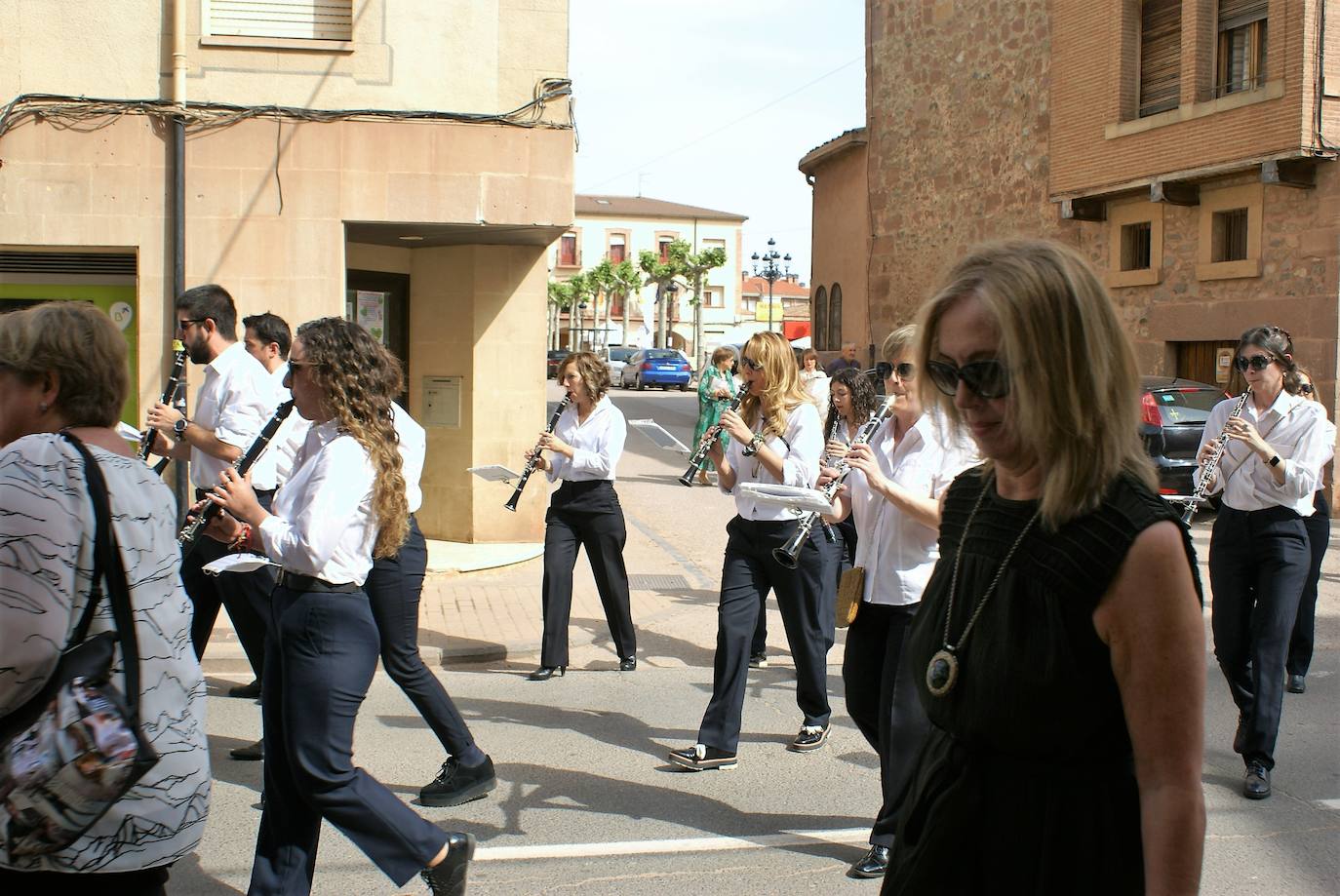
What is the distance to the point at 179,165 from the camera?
10.2 meters

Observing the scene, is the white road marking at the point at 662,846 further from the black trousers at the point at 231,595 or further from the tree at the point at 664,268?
the tree at the point at 664,268

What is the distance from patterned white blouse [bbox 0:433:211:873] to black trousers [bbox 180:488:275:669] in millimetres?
3161

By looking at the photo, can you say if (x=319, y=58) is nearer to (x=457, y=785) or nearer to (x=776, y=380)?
(x=776, y=380)

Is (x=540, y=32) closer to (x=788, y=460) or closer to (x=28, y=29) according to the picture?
(x=28, y=29)

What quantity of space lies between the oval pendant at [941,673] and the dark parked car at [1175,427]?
41.6 ft

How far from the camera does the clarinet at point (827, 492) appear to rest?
5168 mm

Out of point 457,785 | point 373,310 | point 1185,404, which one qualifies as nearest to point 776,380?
point 457,785

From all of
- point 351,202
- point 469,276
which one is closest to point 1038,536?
point 351,202

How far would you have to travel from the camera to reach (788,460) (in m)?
6.09

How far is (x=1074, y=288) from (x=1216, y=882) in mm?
3436

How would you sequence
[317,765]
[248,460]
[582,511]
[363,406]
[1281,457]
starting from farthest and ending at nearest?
[582,511] → [1281,457] → [248,460] → [363,406] → [317,765]

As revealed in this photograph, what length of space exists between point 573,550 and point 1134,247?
1516 centimetres

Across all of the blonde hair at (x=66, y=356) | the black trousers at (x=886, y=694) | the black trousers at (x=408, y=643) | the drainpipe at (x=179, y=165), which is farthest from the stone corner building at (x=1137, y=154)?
the blonde hair at (x=66, y=356)

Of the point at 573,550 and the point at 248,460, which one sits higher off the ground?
the point at 248,460
